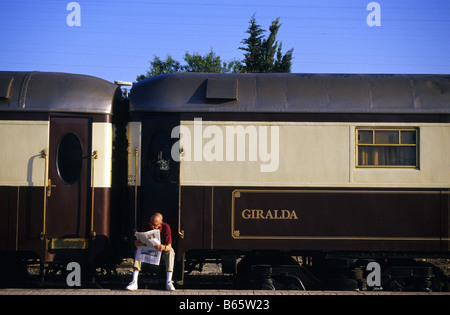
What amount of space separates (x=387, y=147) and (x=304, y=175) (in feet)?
4.88

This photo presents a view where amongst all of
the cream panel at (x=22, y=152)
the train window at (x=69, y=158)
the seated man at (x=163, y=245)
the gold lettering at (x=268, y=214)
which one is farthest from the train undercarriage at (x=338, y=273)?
the cream panel at (x=22, y=152)

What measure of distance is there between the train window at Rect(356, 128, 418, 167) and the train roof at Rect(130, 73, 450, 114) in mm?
372

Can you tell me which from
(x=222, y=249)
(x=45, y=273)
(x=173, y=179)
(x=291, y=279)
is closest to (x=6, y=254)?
(x=45, y=273)

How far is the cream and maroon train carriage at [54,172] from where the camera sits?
25.9ft

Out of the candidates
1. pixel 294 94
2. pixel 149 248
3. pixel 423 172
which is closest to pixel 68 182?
pixel 149 248

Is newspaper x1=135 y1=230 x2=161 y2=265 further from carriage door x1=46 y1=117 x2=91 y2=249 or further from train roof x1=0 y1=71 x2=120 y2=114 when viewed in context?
train roof x1=0 y1=71 x2=120 y2=114

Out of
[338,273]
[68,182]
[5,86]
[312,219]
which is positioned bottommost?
[338,273]

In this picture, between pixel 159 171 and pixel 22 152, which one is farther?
pixel 159 171

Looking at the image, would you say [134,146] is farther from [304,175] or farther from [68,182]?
[304,175]

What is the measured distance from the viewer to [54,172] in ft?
26.3

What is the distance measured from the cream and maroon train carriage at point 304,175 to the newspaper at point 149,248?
0.42 m

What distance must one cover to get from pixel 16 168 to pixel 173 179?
2658mm

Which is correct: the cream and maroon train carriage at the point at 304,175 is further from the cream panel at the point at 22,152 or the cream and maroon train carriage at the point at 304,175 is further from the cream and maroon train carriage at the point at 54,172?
the cream panel at the point at 22,152
